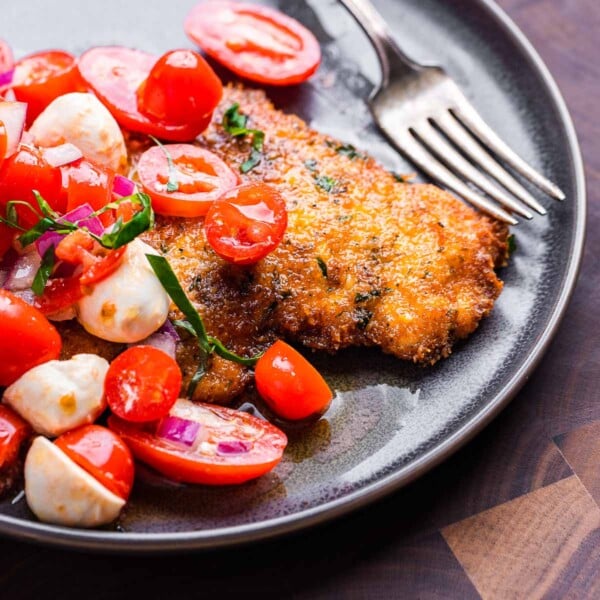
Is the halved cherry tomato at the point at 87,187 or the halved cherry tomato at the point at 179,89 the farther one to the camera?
the halved cherry tomato at the point at 179,89

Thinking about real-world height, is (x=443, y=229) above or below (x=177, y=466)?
above

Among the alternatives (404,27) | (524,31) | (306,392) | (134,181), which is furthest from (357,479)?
(524,31)

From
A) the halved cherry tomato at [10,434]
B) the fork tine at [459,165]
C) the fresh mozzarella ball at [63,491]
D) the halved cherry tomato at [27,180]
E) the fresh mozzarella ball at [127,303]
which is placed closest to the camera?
the fresh mozzarella ball at [63,491]

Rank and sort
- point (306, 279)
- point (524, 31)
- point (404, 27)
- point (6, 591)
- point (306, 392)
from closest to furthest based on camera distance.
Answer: point (6, 591), point (306, 392), point (306, 279), point (404, 27), point (524, 31)

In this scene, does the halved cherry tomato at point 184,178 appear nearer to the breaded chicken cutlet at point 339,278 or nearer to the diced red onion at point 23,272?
the breaded chicken cutlet at point 339,278

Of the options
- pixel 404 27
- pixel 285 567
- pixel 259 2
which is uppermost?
pixel 404 27

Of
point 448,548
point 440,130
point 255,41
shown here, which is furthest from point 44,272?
point 440,130

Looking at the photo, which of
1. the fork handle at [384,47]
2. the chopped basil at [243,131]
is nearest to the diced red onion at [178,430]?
the chopped basil at [243,131]

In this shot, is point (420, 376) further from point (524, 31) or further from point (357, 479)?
point (524, 31)
